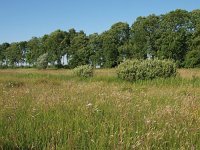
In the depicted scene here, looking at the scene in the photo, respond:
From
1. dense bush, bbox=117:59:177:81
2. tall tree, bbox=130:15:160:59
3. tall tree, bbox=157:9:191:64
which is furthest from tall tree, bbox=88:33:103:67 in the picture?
dense bush, bbox=117:59:177:81

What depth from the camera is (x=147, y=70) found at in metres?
19.0

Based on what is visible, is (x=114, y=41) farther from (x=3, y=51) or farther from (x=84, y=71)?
(x=3, y=51)

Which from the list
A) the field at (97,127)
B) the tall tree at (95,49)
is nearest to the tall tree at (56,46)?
the tall tree at (95,49)

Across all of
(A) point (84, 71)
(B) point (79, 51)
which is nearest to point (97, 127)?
(A) point (84, 71)

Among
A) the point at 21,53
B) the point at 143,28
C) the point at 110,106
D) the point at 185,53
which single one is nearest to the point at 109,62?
the point at 143,28

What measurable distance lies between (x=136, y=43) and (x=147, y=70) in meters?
41.9

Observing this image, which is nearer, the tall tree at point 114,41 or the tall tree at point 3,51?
the tall tree at point 114,41

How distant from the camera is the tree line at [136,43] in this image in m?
55.8

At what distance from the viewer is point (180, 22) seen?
5825cm

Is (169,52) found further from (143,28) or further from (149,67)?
(149,67)

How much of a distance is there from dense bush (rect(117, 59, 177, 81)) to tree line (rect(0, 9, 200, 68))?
34649mm

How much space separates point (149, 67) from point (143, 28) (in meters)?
42.6

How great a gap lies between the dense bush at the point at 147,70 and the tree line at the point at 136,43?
34649 millimetres

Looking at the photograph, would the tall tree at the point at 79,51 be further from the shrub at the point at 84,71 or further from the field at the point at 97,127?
the field at the point at 97,127
